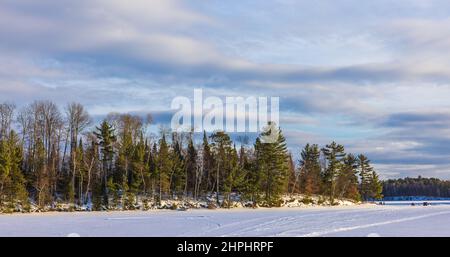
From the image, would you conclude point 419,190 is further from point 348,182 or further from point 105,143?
point 105,143

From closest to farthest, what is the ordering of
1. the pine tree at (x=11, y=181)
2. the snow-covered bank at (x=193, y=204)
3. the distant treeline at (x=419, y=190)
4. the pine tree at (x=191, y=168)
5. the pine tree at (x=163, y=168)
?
the pine tree at (x=11, y=181) < the snow-covered bank at (x=193, y=204) < the pine tree at (x=163, y=168) < the pine tree at (x=191, y=168) < the distant treeline at (x=419, y=190)

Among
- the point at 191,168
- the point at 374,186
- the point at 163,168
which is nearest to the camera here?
the point at 163,168

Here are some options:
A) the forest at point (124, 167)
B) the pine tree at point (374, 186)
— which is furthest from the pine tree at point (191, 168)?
the pine tree at point (374, 186)

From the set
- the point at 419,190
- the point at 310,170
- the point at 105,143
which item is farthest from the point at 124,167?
the point at 419,190

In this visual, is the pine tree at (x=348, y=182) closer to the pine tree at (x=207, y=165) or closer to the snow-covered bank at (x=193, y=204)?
the snow-covered bank at (x=193, y=204)

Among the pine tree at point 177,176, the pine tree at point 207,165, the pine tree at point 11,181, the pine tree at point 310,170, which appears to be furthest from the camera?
the pine tree at point 310,170

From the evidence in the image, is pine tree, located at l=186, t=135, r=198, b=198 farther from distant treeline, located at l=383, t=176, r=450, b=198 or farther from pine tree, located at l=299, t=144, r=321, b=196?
distant treeline, located at l=383, t=176, r=450, b=198

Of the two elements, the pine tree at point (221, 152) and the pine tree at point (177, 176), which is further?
the pine tree at point (221, 152)

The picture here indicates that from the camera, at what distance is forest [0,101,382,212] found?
2527 inches

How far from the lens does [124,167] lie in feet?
235

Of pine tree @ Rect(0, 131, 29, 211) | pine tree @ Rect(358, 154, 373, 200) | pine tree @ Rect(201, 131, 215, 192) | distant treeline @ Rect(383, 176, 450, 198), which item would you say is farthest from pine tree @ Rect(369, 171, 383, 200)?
A: distant treeline @ Rect(383, 176, 450, 198)

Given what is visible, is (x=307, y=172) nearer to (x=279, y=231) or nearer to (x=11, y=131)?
(x=11, y=131)

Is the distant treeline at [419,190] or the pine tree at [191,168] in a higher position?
the pine tree at [191,168]

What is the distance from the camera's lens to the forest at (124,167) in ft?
211
